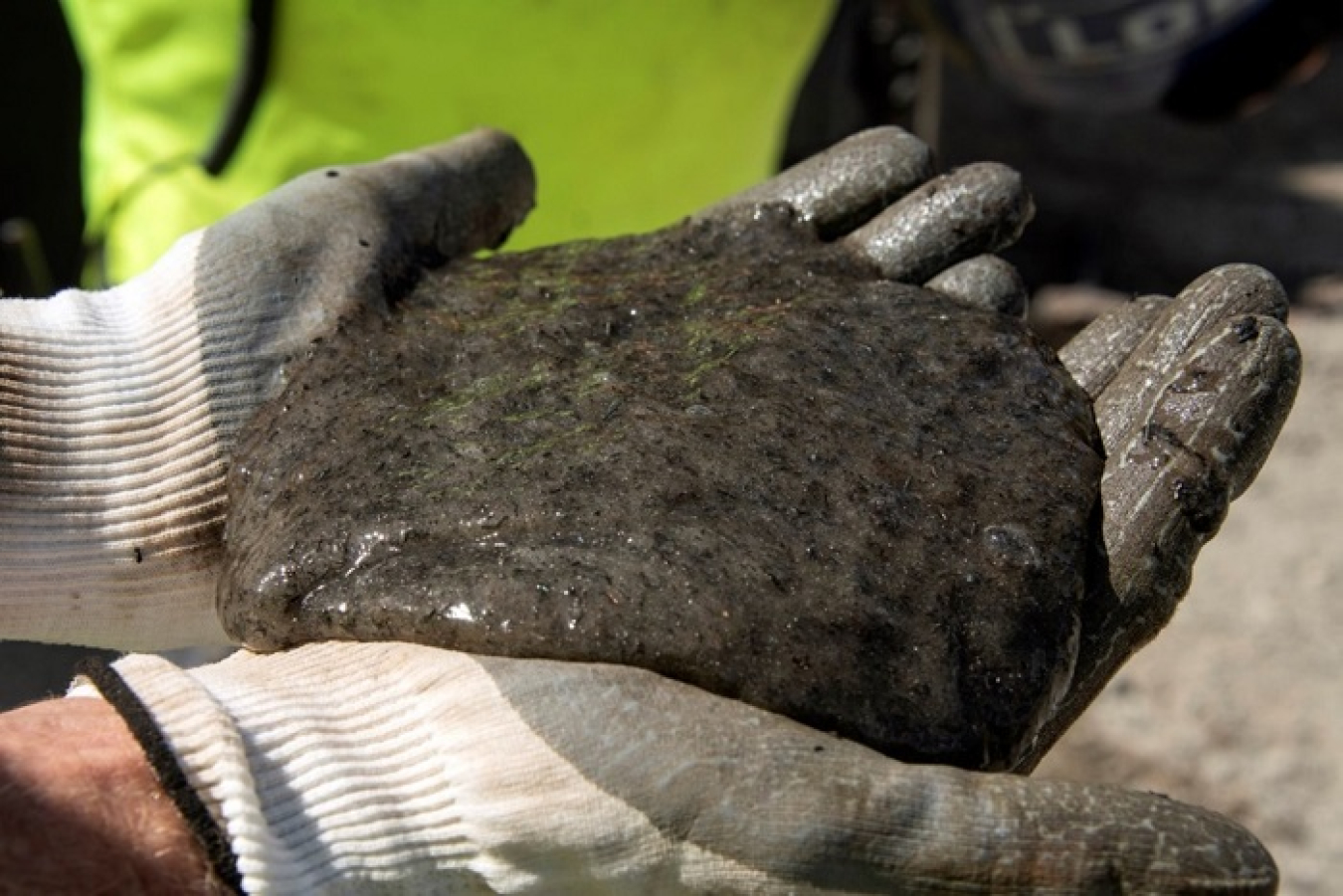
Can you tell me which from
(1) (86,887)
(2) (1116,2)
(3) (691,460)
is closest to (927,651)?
(3) (691,460)

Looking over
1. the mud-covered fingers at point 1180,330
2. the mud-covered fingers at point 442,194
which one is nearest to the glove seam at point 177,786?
the mud-covered fingers at point 442,194

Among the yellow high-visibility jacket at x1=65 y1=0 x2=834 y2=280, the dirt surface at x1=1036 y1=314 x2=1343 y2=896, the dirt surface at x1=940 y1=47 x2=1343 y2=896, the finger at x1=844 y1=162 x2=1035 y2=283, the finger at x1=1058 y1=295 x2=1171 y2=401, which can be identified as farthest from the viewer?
the dirt surface at x1=940 y1=47 x2=1343 y2=896

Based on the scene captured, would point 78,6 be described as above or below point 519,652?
above

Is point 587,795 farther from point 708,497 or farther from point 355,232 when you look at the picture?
point 355,232

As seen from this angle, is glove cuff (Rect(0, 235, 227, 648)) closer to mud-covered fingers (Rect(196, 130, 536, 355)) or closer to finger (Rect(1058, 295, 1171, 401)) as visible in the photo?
mud-covered fingers (Rect(196, 130, 536, 355))

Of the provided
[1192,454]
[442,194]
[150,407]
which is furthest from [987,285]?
[150,407]

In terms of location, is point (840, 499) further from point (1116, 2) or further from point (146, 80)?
point (1116, 2)

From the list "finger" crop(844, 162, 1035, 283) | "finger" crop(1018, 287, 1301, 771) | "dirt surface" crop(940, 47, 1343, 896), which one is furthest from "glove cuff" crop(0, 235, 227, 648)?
"dirt surface" crop(940, 47, 1343, 896)
